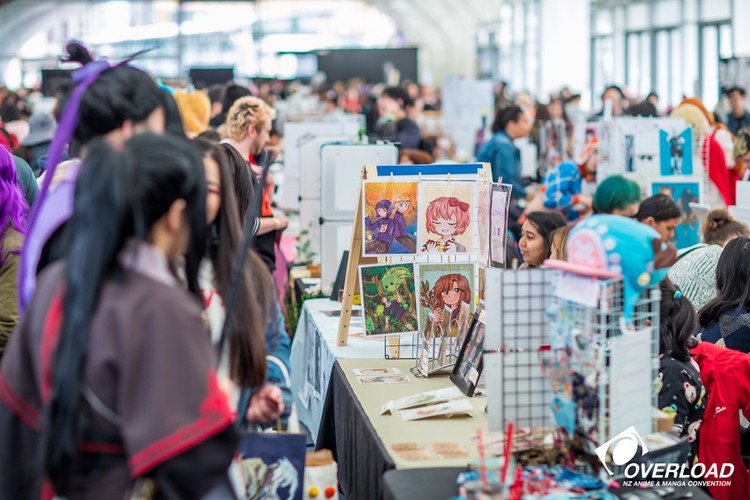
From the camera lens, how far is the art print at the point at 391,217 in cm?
397

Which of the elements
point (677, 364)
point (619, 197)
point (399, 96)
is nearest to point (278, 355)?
point (677, 364)

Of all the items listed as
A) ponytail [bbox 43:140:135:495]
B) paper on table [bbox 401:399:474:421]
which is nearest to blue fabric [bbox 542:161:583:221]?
paper on table [bbox 401:399:474:421]

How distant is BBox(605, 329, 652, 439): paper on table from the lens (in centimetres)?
238

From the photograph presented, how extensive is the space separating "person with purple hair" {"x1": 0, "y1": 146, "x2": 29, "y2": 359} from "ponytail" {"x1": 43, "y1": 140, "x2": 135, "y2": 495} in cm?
162

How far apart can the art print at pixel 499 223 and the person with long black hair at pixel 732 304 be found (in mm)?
800

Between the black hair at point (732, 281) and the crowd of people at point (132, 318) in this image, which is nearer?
the crowd of people at point (132, 318)

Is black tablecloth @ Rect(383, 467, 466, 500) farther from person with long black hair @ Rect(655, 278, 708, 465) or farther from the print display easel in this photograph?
the print display easel

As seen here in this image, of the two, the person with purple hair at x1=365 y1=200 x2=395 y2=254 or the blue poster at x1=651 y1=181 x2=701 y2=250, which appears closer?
the person with purple hair at x1=365 y1=200 x2=395 y2=254

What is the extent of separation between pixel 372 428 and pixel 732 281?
1.55 m

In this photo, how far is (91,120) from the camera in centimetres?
209

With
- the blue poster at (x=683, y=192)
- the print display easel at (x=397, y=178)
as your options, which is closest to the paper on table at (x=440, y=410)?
the print display easel at (x=397, y=178)

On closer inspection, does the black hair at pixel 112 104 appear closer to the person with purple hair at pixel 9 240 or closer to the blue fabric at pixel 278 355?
the blue fabric at pixel 278 355

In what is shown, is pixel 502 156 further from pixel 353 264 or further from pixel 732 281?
pixel 732 281

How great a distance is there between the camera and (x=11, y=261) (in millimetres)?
3254
